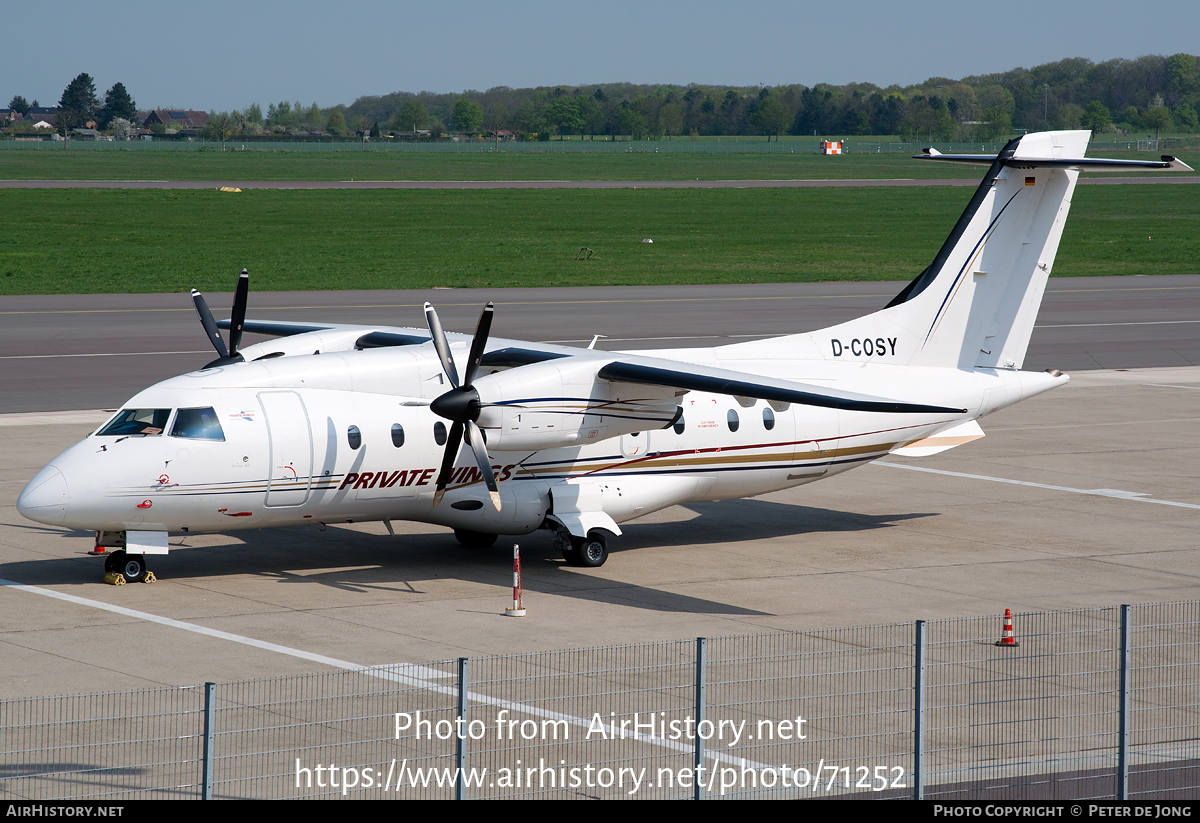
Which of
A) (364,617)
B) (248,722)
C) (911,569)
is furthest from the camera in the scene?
(911,569)

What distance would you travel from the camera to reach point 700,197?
113438 millimetres

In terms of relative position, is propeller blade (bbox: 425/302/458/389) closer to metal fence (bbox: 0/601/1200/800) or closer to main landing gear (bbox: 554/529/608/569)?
main landing gear (bbox: 554/529/608/569)

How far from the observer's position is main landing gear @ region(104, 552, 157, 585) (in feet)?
63.7

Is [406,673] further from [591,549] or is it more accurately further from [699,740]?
[591,549]

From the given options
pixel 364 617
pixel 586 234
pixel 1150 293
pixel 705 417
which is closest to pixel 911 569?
pixel 705 417

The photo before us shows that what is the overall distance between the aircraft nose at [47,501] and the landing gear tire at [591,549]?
7.17 meters

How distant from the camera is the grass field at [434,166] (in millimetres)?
140750

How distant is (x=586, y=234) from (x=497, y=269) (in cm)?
1807

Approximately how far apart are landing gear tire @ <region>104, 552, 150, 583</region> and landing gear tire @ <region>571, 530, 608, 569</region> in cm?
613

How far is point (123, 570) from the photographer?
19469 mm

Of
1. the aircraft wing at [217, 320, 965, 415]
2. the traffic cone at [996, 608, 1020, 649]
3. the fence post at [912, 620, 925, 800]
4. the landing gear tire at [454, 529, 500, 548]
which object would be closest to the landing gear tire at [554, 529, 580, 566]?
the landing gear tire at [454, 529, 500, 548]

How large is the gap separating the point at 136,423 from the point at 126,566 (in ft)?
6.54

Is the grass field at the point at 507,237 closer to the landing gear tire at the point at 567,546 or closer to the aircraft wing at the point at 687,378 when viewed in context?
the aircraft wing at the point at 687,378
